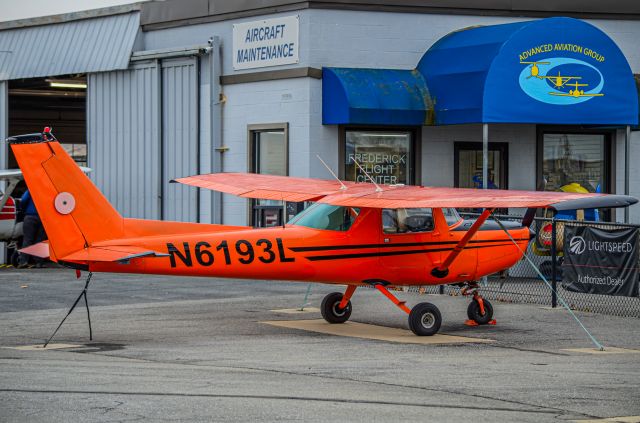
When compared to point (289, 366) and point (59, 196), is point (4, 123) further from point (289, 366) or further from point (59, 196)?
point (289, 366)

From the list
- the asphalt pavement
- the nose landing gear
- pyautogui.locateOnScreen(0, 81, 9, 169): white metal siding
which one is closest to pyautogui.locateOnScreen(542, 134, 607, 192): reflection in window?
the asphalt pavement

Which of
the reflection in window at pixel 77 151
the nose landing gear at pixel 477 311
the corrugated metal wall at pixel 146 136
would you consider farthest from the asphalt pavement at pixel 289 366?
the reflection in window at pixel 77 151

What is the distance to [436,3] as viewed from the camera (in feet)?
78.1

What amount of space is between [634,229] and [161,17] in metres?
13.3

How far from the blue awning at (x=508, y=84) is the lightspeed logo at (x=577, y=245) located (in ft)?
12.3

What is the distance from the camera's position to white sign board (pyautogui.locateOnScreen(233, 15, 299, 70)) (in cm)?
2341

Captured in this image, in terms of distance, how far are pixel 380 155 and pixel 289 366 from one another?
12.1 m

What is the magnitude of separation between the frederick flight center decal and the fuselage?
6.13 metres

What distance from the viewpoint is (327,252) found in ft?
49.2

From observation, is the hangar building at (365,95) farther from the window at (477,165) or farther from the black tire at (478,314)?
the black tire at (478,314)

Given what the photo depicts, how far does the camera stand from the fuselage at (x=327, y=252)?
1409 centimetres

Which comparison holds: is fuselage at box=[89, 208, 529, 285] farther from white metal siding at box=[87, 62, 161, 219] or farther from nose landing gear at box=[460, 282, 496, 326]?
white metal siding at box=[87, 62, 161, 219]

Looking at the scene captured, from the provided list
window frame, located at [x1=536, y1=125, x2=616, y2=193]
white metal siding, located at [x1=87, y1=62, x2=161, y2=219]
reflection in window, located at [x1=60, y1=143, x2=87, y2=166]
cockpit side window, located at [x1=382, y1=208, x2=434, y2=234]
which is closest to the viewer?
cockpit side window, located at [x1=382, y1=208, x2=434, y2=234]

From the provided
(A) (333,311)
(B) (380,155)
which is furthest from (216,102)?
(A) (333,311)
